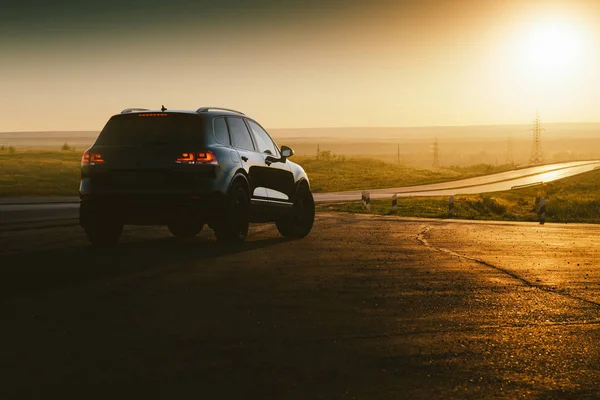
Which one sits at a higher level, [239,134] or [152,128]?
[152,128]

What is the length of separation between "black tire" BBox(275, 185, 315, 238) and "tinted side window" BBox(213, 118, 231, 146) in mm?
2760

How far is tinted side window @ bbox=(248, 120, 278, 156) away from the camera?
15.7m

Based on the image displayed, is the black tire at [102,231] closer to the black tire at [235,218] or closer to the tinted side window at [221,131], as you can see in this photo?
the black tire at [235,218]

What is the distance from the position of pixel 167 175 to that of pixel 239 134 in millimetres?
1915

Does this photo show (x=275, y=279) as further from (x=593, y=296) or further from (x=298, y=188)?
(x=298, y=188)

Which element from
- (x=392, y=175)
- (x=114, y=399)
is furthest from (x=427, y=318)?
(x=392, y=175)

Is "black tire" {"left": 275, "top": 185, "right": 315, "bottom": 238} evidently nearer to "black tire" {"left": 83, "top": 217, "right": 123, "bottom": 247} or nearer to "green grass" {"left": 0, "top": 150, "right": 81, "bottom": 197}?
"black tire" {"left": 83, "top": 217, "right": 123, "bottom": 247}

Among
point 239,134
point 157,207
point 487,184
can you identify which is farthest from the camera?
point 487,184

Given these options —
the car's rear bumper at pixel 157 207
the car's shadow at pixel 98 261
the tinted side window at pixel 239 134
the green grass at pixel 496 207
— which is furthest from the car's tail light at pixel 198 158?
the green grass at pixel 496 207

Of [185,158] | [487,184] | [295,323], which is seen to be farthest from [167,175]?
[487,184]

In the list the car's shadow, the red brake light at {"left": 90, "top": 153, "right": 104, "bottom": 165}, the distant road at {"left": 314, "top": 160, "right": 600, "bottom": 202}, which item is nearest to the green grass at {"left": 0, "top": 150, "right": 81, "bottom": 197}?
the distant road at {"left": 314, "top": 160, "right": 600, "bottom": 202}

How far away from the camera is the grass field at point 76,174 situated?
61.8 m

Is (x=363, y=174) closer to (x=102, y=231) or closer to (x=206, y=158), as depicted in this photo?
(x=102, y=231)

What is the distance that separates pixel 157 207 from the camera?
43.8 ft
